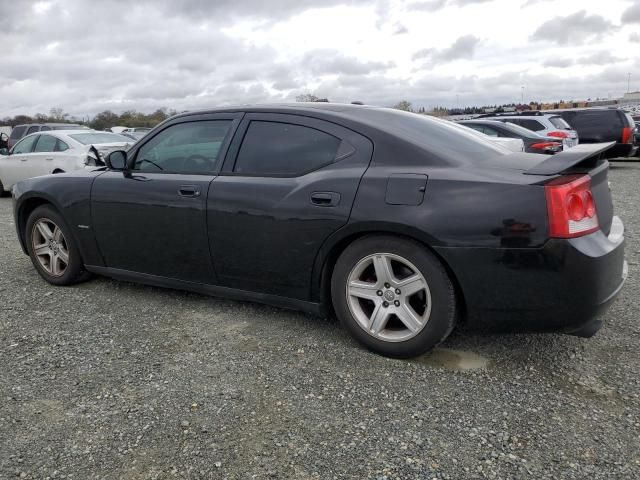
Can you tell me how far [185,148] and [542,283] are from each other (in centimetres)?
258

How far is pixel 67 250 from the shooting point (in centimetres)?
458

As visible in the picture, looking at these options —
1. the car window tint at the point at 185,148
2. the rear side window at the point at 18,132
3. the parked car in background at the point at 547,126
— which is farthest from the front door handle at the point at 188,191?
the rear side window at the point at 18,132

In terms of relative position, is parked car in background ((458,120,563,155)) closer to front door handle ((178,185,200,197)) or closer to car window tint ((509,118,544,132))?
car window tint ((509,118,544,132))

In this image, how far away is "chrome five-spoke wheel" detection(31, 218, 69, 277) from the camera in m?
4.61

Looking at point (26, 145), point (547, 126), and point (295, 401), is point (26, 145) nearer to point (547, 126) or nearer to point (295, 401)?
point (295, 401)

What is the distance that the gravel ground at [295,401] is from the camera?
2252 millimetres

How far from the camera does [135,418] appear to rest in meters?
2.60

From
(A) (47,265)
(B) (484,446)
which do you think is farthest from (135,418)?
(A) (47,265)

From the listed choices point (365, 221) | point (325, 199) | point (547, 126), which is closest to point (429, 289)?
point (365, 221)

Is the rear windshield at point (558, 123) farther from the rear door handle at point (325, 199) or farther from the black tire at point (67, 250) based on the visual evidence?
the black tire at point (67, 250)

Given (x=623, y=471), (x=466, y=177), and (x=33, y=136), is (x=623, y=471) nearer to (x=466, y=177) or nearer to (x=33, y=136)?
(x=466, y=177)

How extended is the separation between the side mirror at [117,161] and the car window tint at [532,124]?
11629 millimetres

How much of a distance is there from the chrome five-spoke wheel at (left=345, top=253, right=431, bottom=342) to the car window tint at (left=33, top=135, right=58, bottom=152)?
903 centimetres

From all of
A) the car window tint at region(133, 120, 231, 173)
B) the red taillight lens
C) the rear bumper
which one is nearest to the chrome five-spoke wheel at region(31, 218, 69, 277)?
the car window tint at region(133, 120, 231, 173)
